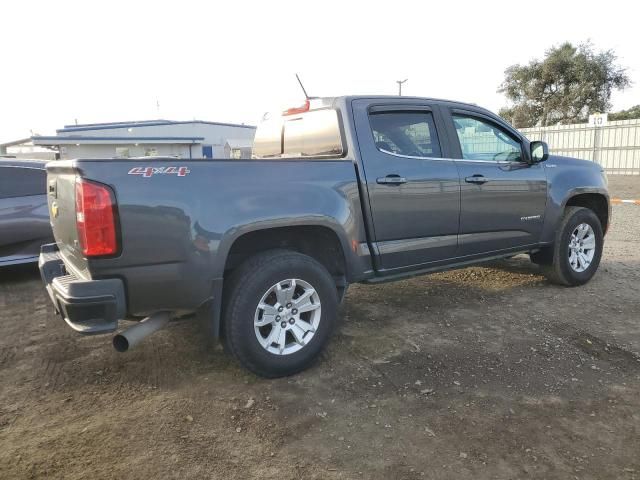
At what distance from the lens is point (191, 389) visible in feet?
11.3

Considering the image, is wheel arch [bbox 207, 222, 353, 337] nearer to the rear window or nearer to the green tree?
the rear window

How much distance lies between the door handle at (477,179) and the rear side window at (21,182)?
4.93 m

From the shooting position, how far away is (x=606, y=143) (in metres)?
22.2

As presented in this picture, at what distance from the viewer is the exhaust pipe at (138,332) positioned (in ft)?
10.2

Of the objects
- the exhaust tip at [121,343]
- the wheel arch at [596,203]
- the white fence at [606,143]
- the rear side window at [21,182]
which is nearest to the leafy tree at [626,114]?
the white fence at [606,143]

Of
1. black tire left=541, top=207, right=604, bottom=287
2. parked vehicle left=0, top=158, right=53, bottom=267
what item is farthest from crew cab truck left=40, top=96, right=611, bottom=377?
parked vehicle left=0, top=158, right=53, bottom=267

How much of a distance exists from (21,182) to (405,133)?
4.66 metres

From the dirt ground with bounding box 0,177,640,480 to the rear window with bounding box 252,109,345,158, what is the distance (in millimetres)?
1553

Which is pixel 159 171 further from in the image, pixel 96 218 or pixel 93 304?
pixel 93 304

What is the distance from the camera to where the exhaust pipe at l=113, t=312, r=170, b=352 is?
310 centimetres

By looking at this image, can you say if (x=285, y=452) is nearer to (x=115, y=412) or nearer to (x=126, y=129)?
(x=115, y=412)

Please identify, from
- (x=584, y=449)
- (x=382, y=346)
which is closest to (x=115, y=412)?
(x=382, y=346)

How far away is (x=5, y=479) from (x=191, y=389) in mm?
1157

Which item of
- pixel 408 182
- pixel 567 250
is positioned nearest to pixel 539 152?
pixel 567 250
